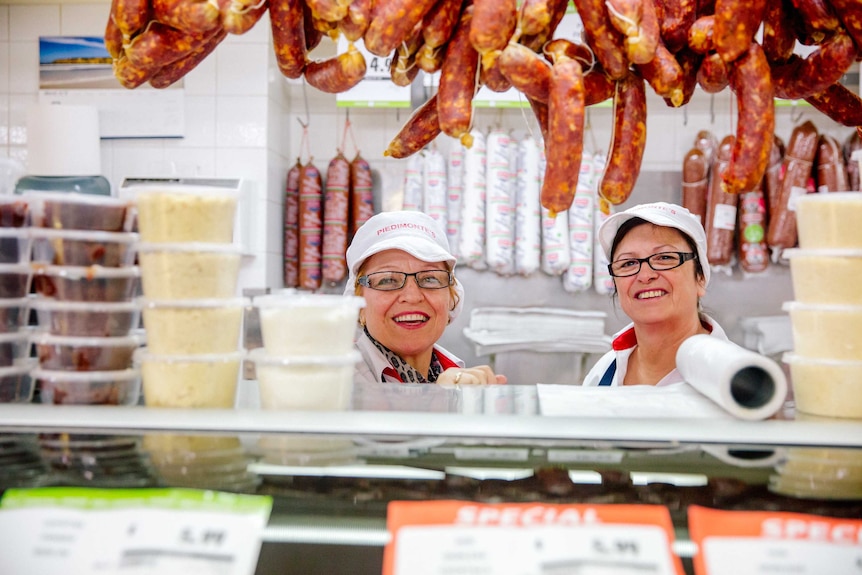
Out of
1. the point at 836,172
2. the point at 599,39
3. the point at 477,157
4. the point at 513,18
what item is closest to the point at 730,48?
the point at 599,39

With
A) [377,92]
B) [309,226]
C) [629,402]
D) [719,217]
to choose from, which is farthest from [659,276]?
[309,226]

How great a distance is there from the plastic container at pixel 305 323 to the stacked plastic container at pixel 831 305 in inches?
24.2

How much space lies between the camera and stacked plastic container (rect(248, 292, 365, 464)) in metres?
0.93

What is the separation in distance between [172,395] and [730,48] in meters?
0.90

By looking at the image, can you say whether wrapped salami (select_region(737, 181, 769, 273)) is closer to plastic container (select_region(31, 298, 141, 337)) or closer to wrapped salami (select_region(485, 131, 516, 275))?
wrapped salami (select_region(485, 131, 516, 275))

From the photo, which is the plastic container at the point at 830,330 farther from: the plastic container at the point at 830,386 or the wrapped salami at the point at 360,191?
the wrapped salami at the point at 360,191

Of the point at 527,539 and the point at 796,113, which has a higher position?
the point at 796,113

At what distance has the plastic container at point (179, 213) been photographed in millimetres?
958

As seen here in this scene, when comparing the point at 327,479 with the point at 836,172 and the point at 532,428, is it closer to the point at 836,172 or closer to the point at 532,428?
the point at 532,428

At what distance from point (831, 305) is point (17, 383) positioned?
1128 mm

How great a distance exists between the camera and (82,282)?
0.97 m

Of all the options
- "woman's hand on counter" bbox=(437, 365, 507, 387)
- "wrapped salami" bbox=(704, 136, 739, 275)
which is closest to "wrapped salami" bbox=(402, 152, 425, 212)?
"wrapped salami" bbox=(704, 136, 739, 275)

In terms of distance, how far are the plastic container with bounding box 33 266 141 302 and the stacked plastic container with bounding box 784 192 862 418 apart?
3.03 ft

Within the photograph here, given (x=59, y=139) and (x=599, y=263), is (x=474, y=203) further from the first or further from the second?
(x=59, y=139)
